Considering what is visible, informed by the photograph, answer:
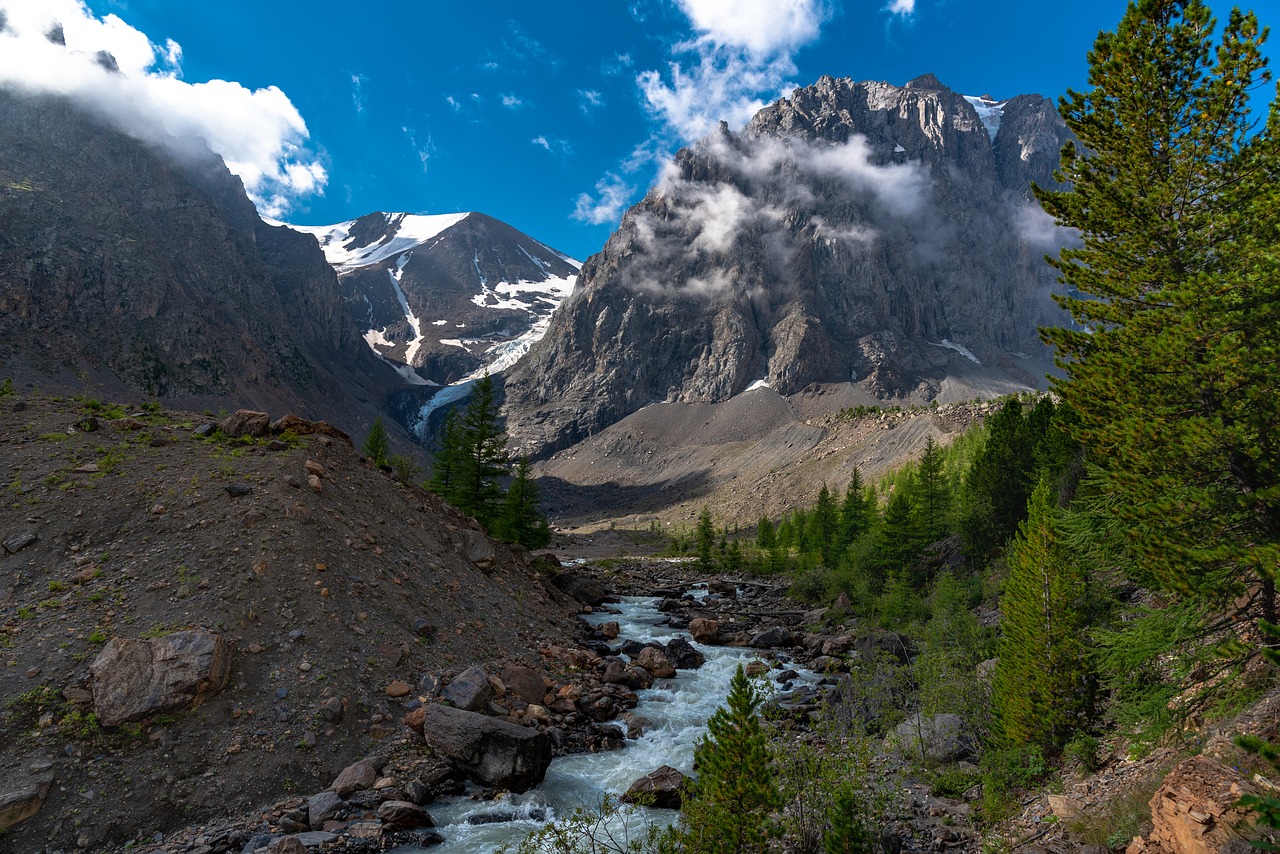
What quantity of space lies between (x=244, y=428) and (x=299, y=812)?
59.3 ft

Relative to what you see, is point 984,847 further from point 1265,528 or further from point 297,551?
point 297,551

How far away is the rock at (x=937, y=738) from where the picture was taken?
18656 millimetres

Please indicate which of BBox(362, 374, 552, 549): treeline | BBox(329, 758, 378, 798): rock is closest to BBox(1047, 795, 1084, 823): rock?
BBox(329, 758, 378, 798): rock

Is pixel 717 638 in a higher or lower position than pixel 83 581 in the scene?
lower

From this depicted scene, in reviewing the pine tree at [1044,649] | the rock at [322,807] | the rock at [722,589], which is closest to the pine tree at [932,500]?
the rock at [722,589]

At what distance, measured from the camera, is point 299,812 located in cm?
1375

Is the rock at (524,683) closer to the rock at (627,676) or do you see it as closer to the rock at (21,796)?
the rock at (627,676)

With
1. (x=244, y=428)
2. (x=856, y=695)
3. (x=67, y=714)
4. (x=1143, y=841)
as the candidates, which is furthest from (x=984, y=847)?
(x=244, y=428)

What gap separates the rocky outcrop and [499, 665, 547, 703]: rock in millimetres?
17165

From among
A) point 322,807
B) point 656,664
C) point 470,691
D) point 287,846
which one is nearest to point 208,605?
point 322,807

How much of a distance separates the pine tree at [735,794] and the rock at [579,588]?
1202 inches

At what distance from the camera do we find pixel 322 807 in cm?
1392

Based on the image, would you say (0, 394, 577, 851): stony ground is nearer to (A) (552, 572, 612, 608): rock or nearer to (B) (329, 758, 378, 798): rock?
(B) (329, 758, 378, 798): rock

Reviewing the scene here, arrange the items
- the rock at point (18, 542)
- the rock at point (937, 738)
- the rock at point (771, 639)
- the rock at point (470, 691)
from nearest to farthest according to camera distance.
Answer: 1. the rock at point (18, 542)
2. the rock at point (937, 738)
3. the rock at point (470, 691)
4. the rock at point (771, 639)
